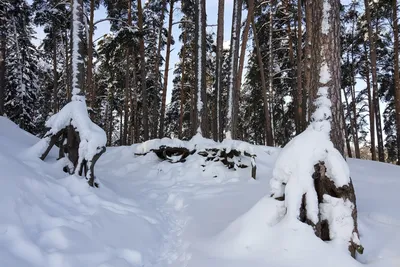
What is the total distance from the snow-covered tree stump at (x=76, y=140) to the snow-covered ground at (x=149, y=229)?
0.26 m

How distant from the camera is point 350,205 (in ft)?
11.2

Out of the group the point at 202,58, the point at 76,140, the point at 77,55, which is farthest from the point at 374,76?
the point at 76,140

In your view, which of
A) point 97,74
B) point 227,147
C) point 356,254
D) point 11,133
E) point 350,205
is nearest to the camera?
point 356,254

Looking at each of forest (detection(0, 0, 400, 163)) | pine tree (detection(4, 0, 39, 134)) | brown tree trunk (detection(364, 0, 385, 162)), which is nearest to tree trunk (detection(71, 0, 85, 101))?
forest (detection(0, 0, 400, 163))

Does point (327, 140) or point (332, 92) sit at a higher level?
point (332, 92)

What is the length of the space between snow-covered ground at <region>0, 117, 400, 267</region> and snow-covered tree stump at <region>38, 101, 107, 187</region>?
0.85 feet

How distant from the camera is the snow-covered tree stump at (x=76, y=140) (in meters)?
4.89

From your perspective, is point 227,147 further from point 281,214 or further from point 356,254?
point 356,254

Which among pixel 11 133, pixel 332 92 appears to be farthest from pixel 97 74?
pixel 332 92

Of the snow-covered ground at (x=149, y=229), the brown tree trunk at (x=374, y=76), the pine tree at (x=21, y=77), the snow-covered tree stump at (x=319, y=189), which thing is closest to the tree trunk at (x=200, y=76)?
the snow-covered ground at (x=149, y=229)

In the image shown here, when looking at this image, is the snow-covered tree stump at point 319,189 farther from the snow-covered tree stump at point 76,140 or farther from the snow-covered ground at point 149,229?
the snow-covered tree stump at point 76,140

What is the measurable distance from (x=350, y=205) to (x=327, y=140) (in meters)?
0.85

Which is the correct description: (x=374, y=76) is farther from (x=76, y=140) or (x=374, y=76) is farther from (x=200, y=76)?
(x=76, y=140)

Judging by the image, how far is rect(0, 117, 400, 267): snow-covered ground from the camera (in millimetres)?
2768
